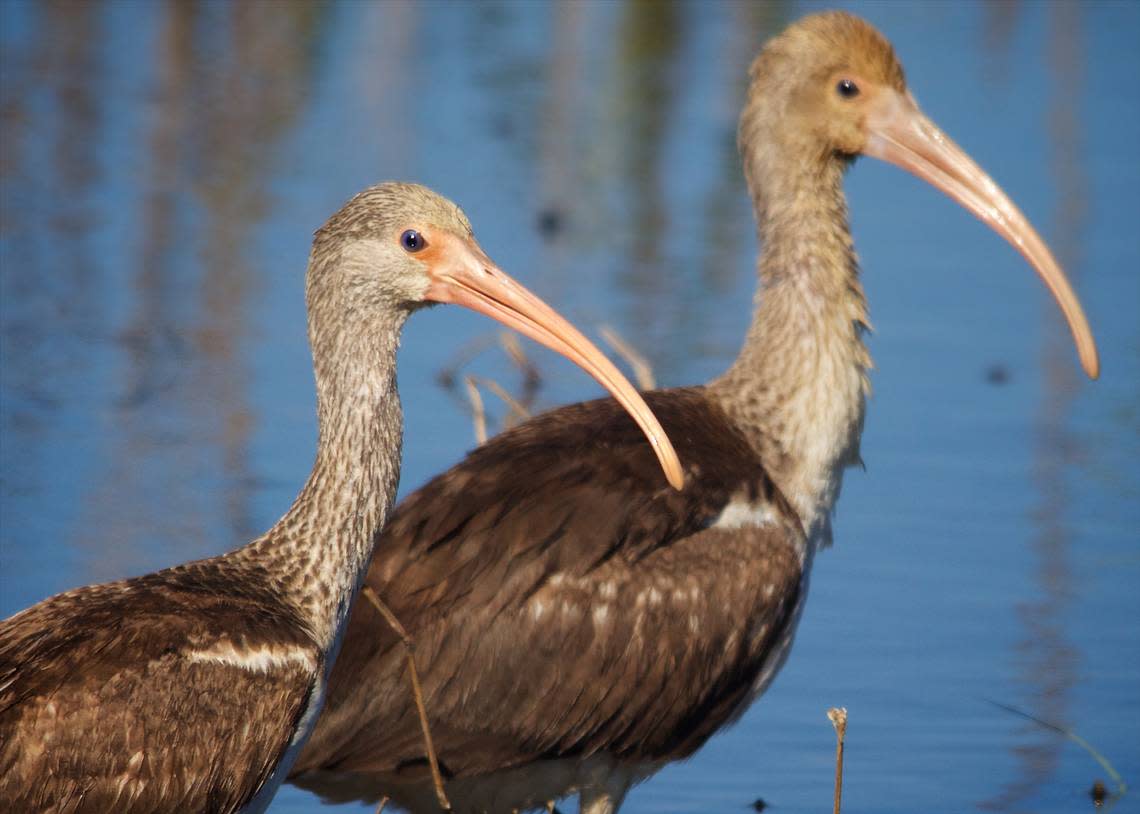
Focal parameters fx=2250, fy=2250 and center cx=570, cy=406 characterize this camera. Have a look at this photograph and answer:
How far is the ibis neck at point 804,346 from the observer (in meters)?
7.59

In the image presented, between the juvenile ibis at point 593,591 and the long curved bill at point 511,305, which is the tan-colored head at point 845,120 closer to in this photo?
the juvenile ibis at point 593,591

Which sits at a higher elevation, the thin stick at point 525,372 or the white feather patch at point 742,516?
the thin stick at point 525,372

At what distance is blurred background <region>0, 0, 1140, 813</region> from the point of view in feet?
28.9

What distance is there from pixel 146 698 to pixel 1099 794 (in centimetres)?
386

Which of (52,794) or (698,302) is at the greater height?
(698,302)

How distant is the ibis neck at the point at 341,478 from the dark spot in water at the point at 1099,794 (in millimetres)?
3093

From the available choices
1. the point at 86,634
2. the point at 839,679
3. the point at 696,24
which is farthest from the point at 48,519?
the point at 696,24

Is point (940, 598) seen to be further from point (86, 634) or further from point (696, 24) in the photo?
point (696, 24)

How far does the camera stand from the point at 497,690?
684cm

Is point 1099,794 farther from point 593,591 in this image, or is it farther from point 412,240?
point 412,240

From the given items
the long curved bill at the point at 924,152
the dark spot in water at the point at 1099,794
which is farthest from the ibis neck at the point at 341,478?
the dark spot in water at the point at 1099,794

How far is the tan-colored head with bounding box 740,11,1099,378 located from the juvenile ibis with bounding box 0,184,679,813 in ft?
7.06

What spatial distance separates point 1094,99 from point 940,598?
33.3 feet

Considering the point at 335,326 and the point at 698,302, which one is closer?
the point at 335,326
